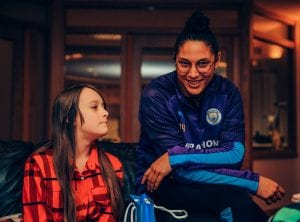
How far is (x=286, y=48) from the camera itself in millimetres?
6633

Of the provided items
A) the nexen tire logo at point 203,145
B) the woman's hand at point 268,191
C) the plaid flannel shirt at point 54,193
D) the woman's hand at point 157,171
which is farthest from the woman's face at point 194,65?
the plaid flannel shirt at point 54,193

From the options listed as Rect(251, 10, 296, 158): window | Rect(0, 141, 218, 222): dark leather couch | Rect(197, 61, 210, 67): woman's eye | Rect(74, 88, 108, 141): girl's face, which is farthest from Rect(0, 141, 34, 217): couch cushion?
Rect(251, 10, 296, 158): window

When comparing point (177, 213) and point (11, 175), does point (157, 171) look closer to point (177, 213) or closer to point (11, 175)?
point (177, 213)

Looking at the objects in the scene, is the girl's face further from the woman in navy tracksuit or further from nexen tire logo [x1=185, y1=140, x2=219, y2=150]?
nexen tire logo [x1=185, y1=140, x2=219, y2=150]

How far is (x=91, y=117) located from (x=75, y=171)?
9.5 inches

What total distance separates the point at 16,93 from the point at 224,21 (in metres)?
2.34

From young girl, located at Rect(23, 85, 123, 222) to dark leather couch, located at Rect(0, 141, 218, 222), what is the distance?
18cm

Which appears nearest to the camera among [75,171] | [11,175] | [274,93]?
[75,171]

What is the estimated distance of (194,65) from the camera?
1977 mm

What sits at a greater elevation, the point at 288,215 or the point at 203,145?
the point at 203,145

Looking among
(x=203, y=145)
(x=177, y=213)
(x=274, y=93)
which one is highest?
(x=274, y=93)

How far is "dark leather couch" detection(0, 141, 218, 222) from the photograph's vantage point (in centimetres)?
236

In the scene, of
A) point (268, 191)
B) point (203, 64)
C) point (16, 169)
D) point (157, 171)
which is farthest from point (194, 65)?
point (16, 169)

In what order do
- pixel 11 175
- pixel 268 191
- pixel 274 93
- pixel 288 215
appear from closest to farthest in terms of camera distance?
1. pixel 288 215
2. pixel 268 191
3. pixel 11 175
4. pixel 274 93
